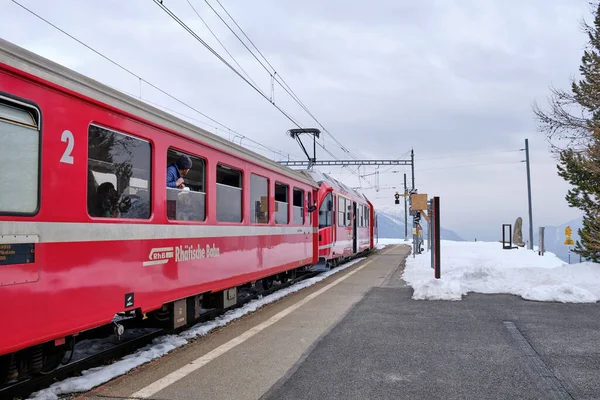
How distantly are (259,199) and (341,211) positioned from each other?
779 cm

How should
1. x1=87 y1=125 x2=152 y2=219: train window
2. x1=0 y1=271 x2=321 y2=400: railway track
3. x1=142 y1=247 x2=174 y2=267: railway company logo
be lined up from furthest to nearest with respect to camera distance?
1. x1=142 y1=247 x2=174 y2=267: railway company logo
2. x1=87 y1=125 x2=152 y2=219: train window
3. x1=0 y1=271 x2=321 y2=400: railway track

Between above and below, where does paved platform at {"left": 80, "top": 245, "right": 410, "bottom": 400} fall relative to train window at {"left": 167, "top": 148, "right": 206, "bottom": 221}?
below

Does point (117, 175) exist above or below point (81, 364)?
above

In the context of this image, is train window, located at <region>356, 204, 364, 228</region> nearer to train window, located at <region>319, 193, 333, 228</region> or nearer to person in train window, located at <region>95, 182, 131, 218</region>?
train window, located at <region>319, 193, 333, 228</region>

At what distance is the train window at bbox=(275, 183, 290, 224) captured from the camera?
948 cm

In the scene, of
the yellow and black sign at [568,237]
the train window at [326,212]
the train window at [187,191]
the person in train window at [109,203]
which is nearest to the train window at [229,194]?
the train window at [187,191]

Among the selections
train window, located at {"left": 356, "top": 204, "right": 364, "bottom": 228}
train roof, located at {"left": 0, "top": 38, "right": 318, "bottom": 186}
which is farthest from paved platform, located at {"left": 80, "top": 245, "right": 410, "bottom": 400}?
train window, located at {"left": 356, "top": 204, "right": 364, "bottom": 228}

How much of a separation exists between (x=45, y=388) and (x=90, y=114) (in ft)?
8.24

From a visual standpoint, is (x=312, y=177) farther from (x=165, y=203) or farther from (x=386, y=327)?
(x=165, y=203)

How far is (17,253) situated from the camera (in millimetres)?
3387

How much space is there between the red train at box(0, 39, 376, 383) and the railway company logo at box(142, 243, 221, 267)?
2 centimetres

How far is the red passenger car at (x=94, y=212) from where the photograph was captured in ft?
11.3

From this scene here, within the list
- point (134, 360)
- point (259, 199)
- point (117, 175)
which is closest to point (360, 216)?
point (259, 199)

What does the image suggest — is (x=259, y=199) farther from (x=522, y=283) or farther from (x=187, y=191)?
(x=522, y=283)
